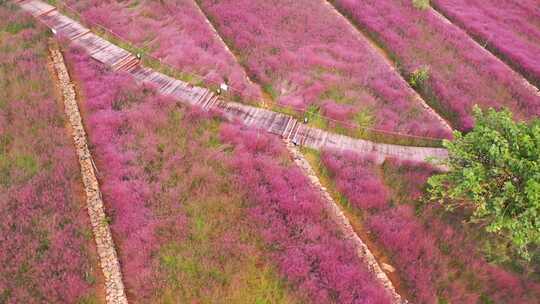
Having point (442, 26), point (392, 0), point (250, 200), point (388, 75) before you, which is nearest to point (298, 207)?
point (250, 200)

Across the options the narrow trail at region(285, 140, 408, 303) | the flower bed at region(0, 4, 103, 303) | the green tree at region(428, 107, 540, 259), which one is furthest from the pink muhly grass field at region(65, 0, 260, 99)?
the green tree at region(428, 107, 540, 259)

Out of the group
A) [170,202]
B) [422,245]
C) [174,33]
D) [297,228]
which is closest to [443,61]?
[422,245]

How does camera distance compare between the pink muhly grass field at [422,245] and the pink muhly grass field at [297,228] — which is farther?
the pink muhly grass field at [422,245]

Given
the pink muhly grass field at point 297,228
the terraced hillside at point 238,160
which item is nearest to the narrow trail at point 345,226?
the terraced hillside at point 238,160

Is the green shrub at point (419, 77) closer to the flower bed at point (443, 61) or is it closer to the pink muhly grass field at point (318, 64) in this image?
the flower bed at point (443, 61)

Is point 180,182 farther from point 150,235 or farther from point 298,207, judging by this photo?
point 298,207

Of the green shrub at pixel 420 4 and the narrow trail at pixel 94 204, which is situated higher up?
the green shrub at pixel 420 4
